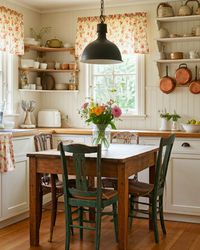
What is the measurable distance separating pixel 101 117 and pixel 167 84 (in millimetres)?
1634

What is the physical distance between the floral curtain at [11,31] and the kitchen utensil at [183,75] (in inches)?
77.4

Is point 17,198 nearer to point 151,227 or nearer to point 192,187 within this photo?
point 151,227

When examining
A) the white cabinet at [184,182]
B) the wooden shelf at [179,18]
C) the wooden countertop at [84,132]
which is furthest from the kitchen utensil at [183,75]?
the white cabinet at [184,182]

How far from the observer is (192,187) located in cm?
507

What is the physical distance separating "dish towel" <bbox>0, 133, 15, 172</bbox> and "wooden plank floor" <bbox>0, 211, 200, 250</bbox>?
0.68 m

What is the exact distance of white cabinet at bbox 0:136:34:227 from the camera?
4.71 meters

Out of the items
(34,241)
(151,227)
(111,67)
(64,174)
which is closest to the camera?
(64,174)

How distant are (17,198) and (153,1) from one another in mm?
2951

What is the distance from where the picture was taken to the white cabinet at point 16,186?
4.71m

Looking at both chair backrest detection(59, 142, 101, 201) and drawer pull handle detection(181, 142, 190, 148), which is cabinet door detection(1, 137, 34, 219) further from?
drawer pull handle detection(181, 142, 190, 148)

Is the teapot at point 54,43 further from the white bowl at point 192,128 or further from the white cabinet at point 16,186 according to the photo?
the white bowl at point 192,128

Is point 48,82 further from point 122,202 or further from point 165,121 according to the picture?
point 122,202

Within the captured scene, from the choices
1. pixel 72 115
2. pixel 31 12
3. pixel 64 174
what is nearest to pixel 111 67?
pixel 72 115

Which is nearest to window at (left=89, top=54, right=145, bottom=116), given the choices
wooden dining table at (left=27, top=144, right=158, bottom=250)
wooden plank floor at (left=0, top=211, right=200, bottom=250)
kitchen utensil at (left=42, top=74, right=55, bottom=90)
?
kitchen utensil at (left=42, top=74, right=55, bottom=90)
